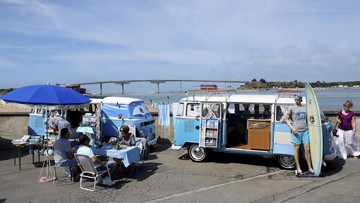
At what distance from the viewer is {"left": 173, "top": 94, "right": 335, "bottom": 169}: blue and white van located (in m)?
8.91

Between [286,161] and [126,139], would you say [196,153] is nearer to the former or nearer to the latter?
[126,139]

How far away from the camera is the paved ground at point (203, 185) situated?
6.76 metres

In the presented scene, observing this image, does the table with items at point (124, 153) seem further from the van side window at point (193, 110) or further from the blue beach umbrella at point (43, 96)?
the van side window at point (193, 110)

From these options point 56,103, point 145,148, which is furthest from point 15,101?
point 145,148

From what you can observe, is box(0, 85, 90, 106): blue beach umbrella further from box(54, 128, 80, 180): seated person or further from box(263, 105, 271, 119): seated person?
box(263, 105, 271, 119): seated person

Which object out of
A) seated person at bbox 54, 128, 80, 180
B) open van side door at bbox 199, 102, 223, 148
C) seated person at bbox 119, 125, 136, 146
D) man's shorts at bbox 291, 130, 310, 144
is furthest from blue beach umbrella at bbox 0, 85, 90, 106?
man's shorts at bbox 291, 130, 310, 144

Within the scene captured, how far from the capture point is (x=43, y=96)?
7727 mm

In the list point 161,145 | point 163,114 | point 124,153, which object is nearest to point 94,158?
point 124,153

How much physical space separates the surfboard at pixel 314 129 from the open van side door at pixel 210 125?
7.56ft

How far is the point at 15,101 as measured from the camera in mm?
7566

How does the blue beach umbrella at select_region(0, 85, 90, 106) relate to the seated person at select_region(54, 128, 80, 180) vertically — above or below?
above

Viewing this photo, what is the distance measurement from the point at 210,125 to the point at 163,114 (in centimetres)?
429

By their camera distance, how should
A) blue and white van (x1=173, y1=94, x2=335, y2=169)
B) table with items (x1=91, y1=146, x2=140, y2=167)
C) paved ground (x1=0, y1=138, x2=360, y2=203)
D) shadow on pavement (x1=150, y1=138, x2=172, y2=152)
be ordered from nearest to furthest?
paved ground (x1=0, y1=138, x2=360, y2=203) < table with items (x1=91, y1=146, x2=140, y2=167) < blue and white van (x1=173, y1=94, x2=335, y2=169) < shadow on pavement (x1=150, y1=138, x2=172, y2=152)

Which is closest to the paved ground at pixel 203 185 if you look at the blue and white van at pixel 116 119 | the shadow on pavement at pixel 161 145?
the blue and white van at pixel 116 119
